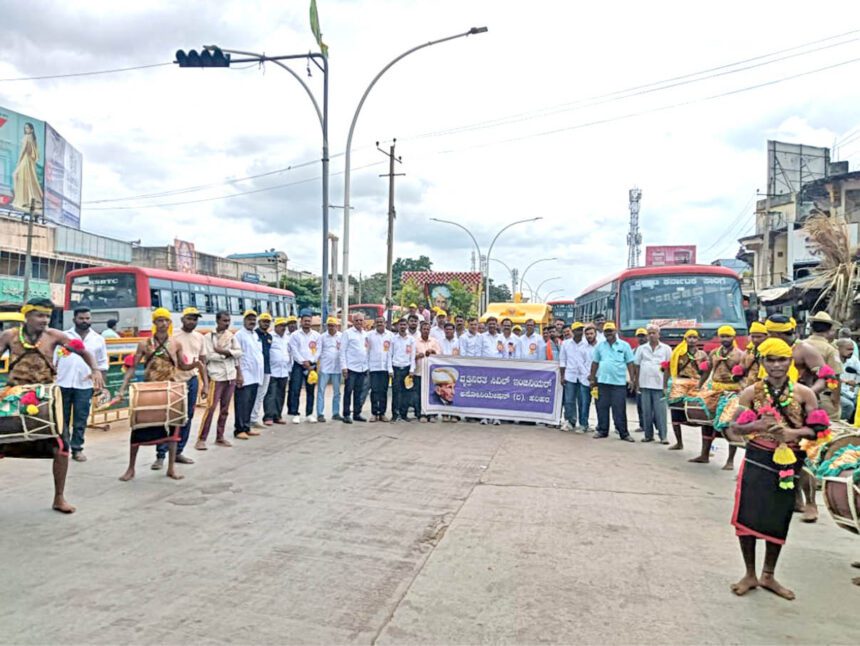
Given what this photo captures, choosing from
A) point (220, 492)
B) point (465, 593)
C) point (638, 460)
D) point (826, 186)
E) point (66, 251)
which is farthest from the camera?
point (66, 251)

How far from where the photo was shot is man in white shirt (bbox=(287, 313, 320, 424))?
11.0 m

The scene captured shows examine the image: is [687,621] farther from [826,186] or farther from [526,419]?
[826,186]

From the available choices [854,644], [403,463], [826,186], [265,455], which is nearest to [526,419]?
[403,463]

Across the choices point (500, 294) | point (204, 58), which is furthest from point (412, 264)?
point (204, 58)

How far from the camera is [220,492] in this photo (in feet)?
21.1

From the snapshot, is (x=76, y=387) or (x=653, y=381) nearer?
(x=76, y=387)

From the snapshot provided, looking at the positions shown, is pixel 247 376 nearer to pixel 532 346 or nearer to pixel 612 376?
pixel 532 346

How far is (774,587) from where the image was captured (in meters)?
4.21

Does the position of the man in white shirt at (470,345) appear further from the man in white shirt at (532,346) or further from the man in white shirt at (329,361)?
the man in white shirt at (329,361)

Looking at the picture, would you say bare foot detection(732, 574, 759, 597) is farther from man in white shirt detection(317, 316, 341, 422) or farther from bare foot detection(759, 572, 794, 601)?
man in white shirt detection(317, 316, 341, 422)

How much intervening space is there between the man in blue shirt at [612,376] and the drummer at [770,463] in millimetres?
5662

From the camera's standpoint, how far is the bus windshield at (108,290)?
18.7m

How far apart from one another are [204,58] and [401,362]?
279 inches

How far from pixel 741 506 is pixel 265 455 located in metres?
5.88
